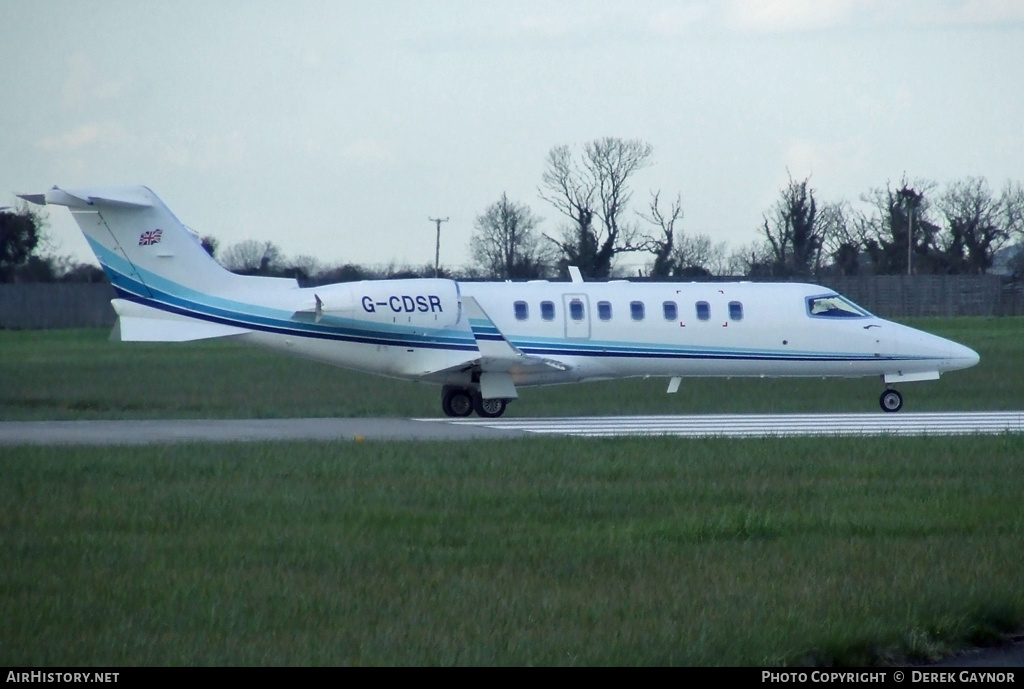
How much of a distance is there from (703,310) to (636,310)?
4.16 feet

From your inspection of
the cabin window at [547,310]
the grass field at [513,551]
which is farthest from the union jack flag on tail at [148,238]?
the grass field at [513,551]

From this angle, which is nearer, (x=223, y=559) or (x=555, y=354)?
(x=223, y=559)

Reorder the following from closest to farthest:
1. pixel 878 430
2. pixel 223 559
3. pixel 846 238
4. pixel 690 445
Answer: pixel 223 559 < pixel 690 445 < pixel 878 430 < pixel 846 238

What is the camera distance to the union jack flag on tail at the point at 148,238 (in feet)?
72.6

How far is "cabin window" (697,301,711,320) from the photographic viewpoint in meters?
23.7

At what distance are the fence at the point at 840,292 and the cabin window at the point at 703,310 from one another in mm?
26736

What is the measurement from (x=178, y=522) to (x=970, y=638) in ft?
20.3

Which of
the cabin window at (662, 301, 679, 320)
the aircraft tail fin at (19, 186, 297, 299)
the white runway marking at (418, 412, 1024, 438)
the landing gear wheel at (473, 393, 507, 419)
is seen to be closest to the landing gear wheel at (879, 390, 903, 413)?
the white runway marking at (418, 412, 1024, 438)

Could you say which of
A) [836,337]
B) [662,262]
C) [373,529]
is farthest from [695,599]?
[662,262]

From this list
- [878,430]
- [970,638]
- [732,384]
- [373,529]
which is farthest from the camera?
[732,384]

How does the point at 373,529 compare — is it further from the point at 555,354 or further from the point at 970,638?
the point at 555,354

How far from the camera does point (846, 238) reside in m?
77.4

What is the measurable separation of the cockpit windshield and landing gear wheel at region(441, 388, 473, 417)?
6497 millimetres

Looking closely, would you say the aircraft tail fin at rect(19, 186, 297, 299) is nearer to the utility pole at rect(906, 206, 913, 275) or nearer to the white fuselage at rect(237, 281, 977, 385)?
the white fuselage at rect(237, 281, 977, 385)
